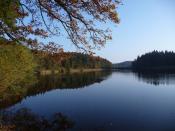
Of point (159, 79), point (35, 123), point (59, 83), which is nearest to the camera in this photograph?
point (35, 123)

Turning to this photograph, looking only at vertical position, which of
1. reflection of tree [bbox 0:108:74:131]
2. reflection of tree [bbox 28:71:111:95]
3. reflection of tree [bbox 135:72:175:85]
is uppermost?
reflection of tree [bbox 135:72:175:85]

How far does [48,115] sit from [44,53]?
24647 mm

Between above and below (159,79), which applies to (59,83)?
below

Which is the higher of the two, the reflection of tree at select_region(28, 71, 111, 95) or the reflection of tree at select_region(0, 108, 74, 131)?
the reflection of tree at select_region(28, 71, 111, 95)

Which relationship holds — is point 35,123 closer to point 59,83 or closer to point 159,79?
point 59,83

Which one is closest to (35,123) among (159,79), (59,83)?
(59,83)

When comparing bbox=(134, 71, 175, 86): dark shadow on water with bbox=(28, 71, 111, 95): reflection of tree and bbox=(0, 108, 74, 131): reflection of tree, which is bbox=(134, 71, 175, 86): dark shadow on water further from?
bbox=(0, 108, 74, 131): reflection of tree

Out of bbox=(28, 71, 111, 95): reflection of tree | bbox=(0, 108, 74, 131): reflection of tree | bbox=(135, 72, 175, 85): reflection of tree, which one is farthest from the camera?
bbox=(135, 72, 175, 85): reflection of tree

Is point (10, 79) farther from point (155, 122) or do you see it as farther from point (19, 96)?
point (155, 122)

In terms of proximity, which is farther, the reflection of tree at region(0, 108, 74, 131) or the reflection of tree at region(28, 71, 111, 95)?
the reflection of tree at region(28, 71, 111, 95)

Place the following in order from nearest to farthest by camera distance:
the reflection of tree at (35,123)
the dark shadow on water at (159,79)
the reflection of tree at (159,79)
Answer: the reflection of tree at (35,123) < the dark shadow on water at (159,79) < the reflection of tree at (159,79)

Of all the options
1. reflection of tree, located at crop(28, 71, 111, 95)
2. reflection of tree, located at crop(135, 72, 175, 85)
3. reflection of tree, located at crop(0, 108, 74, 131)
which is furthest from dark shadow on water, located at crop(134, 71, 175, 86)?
reflection of tree, located at crop(0, 108, 74, 131)

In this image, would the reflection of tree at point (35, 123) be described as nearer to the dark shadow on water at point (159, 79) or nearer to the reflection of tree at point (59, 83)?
the reflection of tree at point (59, 83)

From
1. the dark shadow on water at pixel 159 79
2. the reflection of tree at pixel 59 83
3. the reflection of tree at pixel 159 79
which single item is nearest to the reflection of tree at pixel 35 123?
the reflection of tree at pixel 59 83
